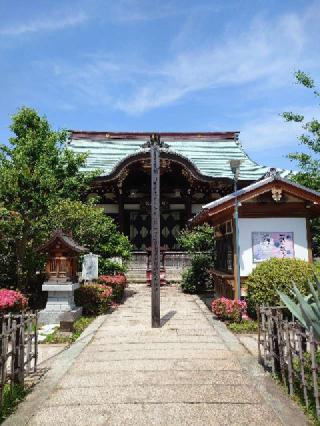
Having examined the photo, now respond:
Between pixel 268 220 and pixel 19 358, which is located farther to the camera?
pixel 268 220

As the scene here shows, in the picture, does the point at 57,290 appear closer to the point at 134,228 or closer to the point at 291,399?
the point at 291,399

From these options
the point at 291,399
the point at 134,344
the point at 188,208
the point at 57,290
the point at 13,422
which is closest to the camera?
the point at 13,422

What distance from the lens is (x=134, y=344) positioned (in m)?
7.68

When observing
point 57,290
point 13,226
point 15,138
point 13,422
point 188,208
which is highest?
point 15,138

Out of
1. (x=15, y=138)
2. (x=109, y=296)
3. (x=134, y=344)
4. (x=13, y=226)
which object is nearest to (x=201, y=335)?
(x=134, y=344)

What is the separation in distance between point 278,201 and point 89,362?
22.1ft

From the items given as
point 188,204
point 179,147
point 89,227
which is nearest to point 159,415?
point 89,227

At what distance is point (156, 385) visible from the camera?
5.23 m

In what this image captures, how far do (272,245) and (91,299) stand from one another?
18.2ft

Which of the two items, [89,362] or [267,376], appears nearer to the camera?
[267,376]

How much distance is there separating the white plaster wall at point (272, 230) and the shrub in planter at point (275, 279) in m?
0.99

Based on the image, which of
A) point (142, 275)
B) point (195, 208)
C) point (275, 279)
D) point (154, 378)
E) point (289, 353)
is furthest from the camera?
point (195, 208)

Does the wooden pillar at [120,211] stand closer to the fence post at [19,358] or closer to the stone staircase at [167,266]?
the stone staircase at [167,266]

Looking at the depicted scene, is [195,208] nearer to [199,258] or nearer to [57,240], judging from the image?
[199,258]
